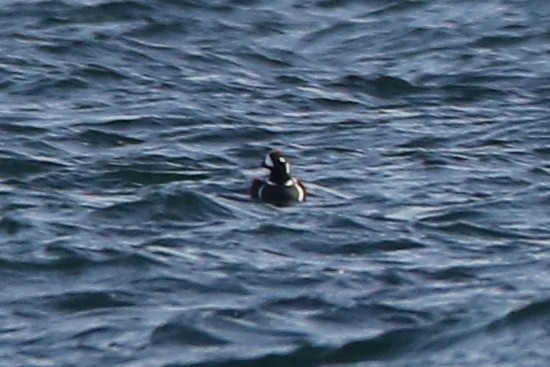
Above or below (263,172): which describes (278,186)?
above

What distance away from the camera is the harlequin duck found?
16484 mm

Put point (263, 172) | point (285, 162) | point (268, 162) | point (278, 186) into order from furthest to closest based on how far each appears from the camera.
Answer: point (263, 172) < point (268, 162) < point (285, 162) < point (278, 186)

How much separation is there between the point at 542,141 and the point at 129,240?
4692 millimetres

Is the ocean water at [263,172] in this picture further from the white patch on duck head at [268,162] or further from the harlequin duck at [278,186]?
the white patch on duck head at [268,162]

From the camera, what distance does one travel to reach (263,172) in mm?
17609

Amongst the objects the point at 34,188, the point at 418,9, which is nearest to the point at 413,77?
the point at 418,9

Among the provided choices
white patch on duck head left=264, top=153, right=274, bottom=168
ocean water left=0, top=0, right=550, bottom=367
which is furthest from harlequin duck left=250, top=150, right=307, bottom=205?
ocean water left=0, top=0, right=550, bottom=367

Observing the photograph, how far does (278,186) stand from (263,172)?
128 cm

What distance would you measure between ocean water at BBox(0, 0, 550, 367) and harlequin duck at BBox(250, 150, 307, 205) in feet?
0.39

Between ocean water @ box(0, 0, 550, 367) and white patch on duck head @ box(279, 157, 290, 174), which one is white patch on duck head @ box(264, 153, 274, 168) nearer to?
white patch on duck head @ box(279, 157, 290, 174)

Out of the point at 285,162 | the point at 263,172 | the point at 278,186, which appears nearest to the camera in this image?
the point at 278,186

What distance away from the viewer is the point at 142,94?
20188 mm

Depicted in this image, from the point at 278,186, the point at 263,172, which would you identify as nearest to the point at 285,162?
the point at 278,186

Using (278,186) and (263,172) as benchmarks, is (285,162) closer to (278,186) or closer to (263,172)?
(278,186)
